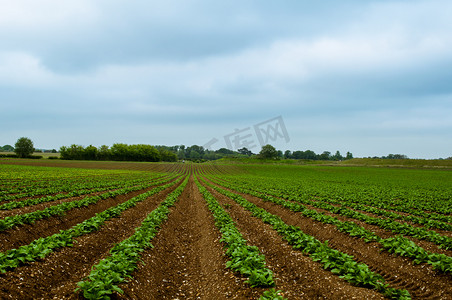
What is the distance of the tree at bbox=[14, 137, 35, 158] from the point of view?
428 ft

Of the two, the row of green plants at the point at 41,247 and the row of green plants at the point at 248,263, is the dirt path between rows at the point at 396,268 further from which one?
the row of green plants at the point at 41,247

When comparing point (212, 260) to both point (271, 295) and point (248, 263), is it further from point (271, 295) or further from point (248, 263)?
point (271, 295)

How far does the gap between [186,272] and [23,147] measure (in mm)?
166241

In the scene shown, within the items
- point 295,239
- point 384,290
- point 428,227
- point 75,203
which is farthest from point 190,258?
point 428,227

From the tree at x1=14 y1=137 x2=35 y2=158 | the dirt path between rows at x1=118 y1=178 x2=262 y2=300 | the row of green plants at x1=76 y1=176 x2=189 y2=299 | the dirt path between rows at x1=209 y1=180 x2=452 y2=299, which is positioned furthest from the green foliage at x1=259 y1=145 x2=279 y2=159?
the row of green plants at x1=76 y1=176 x2=189 y2=299

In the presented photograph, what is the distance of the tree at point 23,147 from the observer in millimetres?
130375

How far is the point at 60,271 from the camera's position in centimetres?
733

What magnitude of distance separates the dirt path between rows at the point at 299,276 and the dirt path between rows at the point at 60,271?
5942 millimetres

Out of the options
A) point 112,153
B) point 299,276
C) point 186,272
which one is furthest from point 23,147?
point 299,276

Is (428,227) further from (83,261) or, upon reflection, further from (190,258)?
(83,261)

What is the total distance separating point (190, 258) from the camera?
32.7 feet

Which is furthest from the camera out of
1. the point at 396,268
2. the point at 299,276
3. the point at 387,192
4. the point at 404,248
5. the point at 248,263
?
the point at 387,192

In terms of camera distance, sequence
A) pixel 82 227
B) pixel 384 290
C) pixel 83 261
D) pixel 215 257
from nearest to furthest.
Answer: pixel 384 290 → pixel 83 261 → pixel 215 257 → pixel 82 227

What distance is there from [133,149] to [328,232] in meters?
163
